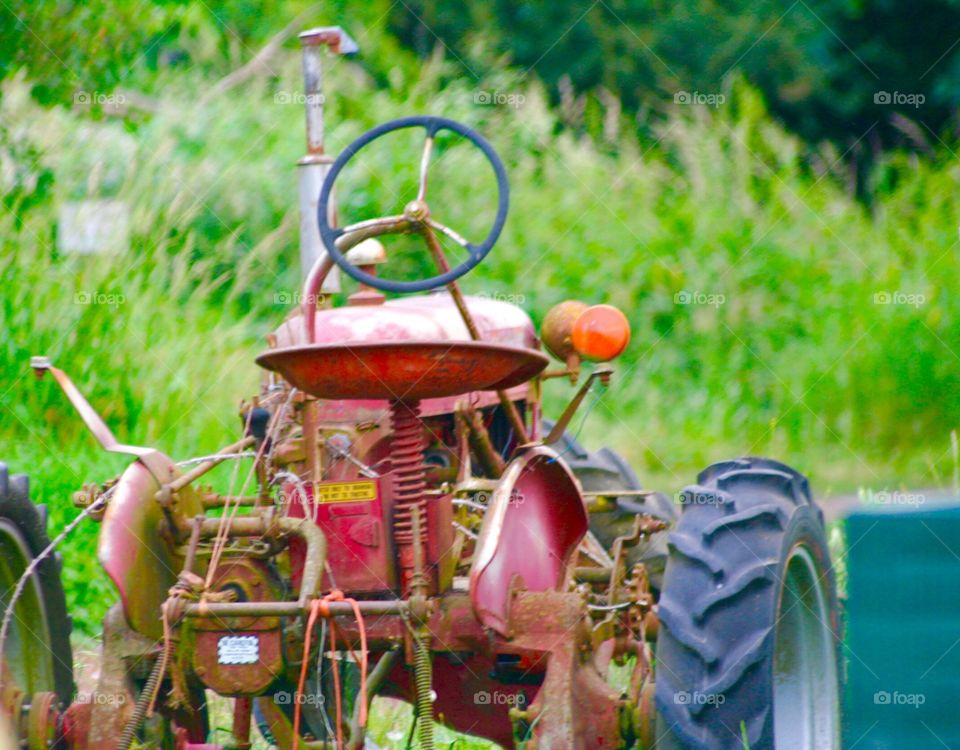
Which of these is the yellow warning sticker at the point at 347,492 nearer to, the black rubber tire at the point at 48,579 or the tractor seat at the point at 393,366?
the tractor seat at the point at 393,366

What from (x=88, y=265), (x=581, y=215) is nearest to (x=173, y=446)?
(x=88, y=265)

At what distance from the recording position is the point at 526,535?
15.4 feet

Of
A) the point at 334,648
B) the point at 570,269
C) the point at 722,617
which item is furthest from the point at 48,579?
the point at 570,269

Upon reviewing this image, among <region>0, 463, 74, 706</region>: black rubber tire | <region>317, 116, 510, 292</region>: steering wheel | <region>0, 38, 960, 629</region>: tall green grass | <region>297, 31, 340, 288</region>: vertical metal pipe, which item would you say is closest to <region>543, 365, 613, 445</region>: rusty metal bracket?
<region>317, 116, 510, 292</region>: steering wheel

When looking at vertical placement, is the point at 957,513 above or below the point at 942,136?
below

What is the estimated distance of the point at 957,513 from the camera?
4.95 metres

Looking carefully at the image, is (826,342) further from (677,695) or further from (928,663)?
(677,695)

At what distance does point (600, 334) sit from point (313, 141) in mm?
2546

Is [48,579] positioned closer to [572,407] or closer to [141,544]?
[141,544]

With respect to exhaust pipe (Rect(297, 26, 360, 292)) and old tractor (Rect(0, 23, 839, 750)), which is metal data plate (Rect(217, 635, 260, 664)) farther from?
exhaust pipe (Rect(297, 26, 360, 292))

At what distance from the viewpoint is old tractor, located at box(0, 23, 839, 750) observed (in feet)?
13.7

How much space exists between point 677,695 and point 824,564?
106 centimetres

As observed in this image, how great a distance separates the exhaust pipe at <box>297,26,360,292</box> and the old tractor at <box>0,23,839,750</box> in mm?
2071

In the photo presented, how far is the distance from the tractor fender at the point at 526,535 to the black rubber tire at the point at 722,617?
1.29 feet
